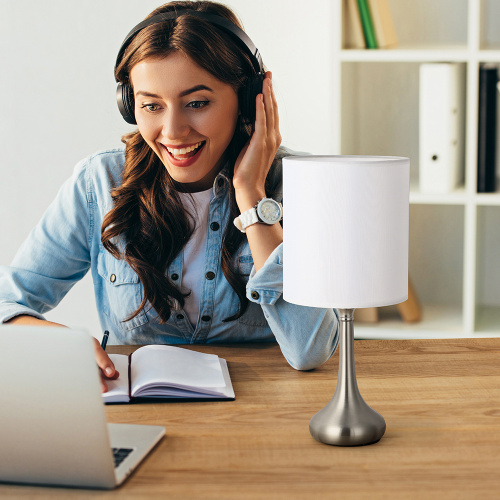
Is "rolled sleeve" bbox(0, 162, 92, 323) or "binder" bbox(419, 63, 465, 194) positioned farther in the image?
"binder" bbox(419, 63, 465, 194)

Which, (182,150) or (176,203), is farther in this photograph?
(176,203)

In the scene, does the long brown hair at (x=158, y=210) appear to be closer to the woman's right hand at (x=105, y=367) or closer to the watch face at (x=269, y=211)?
the watch face at (x=269, y=211)

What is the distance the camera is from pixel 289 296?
94cm

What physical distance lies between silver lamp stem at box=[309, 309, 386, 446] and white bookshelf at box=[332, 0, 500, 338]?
1.26 metres

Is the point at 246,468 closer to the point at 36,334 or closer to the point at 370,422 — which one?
the point at 370,422

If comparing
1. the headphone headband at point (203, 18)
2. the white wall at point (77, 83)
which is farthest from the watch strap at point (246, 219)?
the white wall at point (77, 83)

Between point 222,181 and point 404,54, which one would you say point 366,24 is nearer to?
point 404,54

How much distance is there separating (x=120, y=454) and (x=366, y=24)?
164 cm

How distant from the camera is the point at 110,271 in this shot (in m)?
1.62

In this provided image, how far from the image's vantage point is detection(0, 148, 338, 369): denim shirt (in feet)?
5.17

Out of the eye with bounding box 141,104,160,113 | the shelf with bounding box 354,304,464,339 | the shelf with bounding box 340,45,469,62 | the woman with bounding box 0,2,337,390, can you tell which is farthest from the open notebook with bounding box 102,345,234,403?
the shelf with bounding box 340,45,469,62

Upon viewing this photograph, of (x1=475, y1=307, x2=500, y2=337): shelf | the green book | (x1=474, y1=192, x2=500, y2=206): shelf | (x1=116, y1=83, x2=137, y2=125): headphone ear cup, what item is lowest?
(x1=475, y1=307, x2=500, y2=337): shelf

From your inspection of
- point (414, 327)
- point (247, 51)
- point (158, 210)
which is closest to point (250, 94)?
point (247, 51)

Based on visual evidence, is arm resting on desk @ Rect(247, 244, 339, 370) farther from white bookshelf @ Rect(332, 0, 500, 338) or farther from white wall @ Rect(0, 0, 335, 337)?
white wall @ Rect(0, 0, 335, 337)
